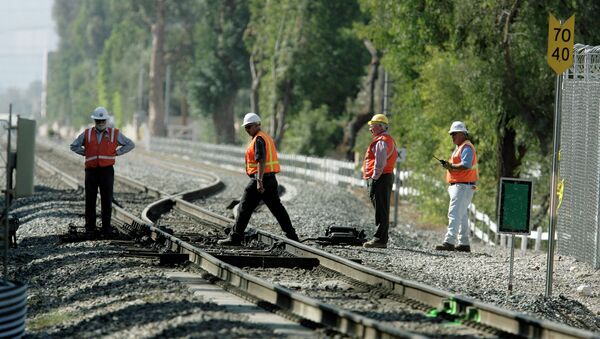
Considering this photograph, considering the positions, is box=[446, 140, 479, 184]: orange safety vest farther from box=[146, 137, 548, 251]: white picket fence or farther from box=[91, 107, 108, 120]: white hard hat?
box=[91, 107, 108, 120]: white hard hat

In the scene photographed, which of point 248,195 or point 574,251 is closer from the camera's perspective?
point 248,195

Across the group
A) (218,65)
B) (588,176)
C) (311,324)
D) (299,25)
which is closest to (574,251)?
(588,176)

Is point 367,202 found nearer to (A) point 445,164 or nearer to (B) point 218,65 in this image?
(A) point 445,164

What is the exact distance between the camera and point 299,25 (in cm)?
6500

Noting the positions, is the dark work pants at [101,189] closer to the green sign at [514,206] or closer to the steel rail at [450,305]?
the steel rail at [450,305]

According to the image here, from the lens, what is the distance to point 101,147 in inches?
681

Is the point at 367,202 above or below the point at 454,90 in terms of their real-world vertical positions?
below

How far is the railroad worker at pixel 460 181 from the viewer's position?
18266 millimetres

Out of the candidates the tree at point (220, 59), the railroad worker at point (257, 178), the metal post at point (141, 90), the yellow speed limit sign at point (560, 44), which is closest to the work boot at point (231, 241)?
the railroad worker at point (257, 178)

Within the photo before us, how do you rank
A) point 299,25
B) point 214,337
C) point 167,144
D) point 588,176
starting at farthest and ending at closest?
point 167,144 < point 299,25 < point 588,176 < point 214,337

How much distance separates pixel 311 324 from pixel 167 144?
225 feet

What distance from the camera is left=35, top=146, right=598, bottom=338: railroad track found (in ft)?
31.1

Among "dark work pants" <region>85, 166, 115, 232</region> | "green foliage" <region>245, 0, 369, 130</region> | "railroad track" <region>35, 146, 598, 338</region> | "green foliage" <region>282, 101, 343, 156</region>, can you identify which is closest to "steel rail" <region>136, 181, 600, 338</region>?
"railroad track" <region>35, 146, 598, 338</region>

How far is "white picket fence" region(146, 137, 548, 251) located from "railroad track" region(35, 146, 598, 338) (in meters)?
3.50
